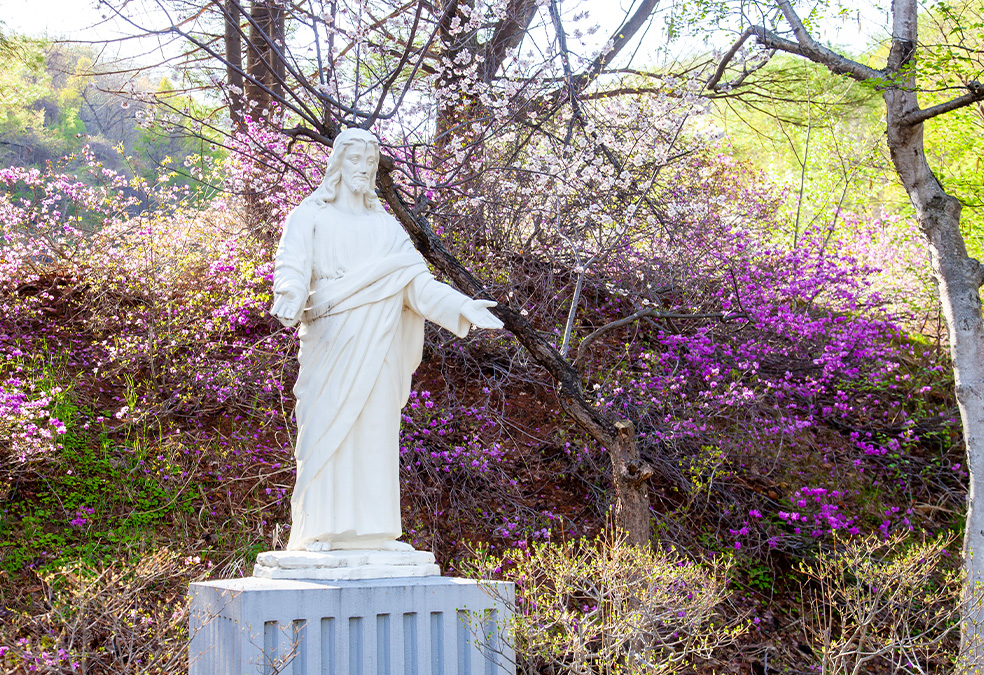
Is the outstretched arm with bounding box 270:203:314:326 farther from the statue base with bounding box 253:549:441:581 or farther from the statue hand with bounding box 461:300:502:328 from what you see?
the statue base with bounding box 253:549:441:581

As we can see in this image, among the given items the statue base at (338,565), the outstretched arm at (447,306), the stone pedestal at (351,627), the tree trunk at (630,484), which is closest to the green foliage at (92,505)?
the statue base at (338,565)

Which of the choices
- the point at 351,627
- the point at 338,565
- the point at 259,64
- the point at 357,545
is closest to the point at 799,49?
the point at 259,64

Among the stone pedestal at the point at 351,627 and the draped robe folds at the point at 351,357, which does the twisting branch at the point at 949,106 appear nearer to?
the draped robe folds at the point at 351,357

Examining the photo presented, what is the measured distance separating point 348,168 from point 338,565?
175 centimetres

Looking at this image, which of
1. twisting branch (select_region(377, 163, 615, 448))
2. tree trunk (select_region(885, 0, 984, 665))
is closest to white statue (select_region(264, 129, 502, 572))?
twisting branch (select_region(377, 163, 615, 448))

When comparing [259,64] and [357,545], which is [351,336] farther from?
[259,64]

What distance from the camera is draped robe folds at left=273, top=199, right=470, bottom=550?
12.0ft

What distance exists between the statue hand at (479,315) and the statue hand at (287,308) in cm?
67

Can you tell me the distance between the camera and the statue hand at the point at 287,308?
349 cm

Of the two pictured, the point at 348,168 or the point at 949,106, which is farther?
the point at 949,106

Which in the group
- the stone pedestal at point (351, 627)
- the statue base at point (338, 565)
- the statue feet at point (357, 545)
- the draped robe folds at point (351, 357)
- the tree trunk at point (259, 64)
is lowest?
the stone pedestal at point (351, 627)

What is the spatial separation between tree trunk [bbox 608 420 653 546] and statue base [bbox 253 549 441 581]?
222 centimetres

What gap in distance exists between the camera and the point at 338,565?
3506 mm

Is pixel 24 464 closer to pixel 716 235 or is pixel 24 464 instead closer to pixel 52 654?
pixel 52 654
